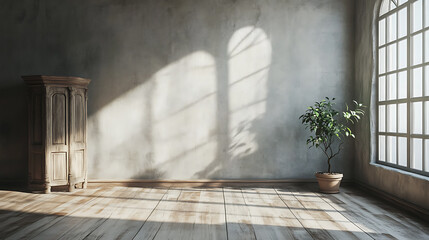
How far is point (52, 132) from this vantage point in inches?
216

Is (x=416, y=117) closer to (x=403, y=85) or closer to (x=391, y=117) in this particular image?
(x=403, y=85)

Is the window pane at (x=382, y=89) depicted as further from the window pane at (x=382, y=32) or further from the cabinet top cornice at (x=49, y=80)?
the cabinet top cornice at (x=49, y=80)

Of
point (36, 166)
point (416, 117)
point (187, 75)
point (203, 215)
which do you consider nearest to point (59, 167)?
point (36, 166)

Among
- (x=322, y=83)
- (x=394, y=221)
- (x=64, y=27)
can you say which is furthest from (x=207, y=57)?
(x=394, y=221)

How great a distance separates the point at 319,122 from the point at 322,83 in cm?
92

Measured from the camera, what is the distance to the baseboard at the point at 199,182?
5.98 metres

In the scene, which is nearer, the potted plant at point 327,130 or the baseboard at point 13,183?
the potted plant at point 327,130

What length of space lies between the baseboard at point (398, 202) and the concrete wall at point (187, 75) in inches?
25.7

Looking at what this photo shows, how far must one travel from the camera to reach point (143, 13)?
20.1 ft

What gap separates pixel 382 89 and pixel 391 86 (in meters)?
0.28

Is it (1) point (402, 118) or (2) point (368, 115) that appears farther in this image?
(2) point (368, 115)

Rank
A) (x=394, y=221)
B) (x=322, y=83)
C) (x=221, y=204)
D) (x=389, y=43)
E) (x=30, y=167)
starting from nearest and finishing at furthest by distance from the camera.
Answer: (x=394, y=221), (x=221, y=204), (x=389, y=43), (x=30, y=167), (x=322, y=83)

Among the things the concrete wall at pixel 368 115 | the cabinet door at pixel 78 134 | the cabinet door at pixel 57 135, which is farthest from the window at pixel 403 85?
the cabinet door at pixel 57 135

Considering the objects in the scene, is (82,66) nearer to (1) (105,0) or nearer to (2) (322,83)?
(1) (105,0)
